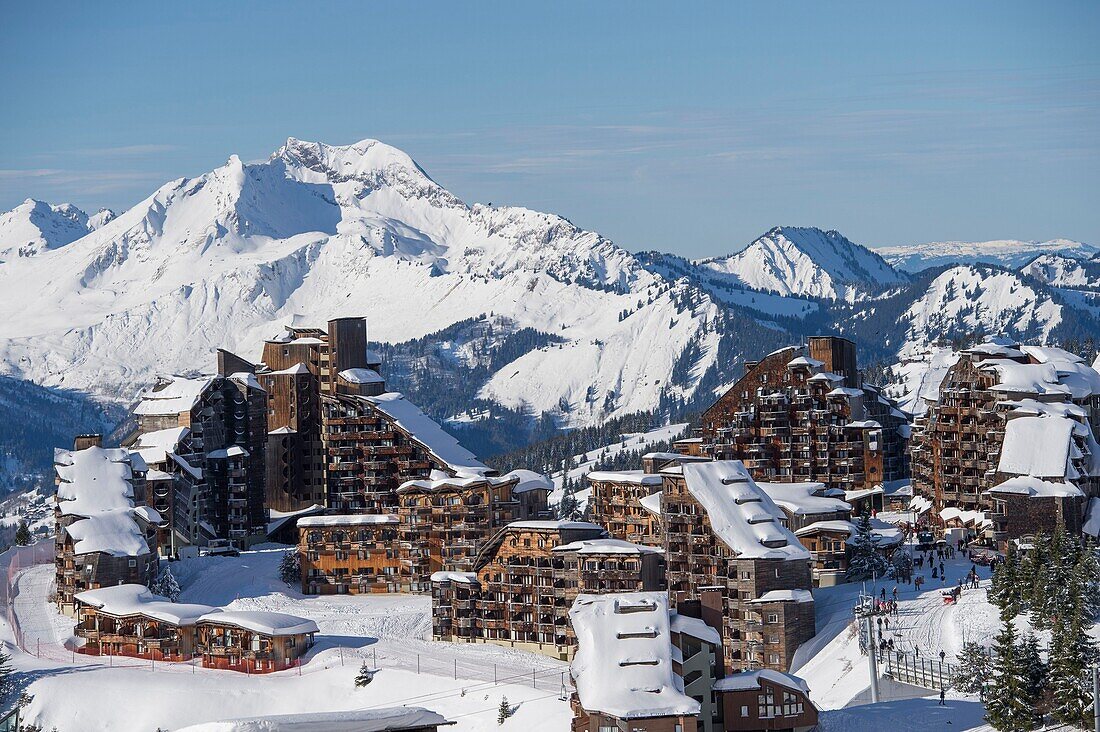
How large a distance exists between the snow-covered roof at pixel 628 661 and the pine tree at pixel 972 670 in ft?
59.3

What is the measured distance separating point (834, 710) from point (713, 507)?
107ft

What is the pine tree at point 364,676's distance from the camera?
137 m

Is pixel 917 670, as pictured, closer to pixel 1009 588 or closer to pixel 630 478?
pixel 1009 588

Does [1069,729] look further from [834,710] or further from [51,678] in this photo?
[51,678]

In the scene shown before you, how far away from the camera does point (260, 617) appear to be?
14850 centimetres

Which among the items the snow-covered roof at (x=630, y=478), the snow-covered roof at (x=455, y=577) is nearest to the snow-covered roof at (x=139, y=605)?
the snow-covered roof at (x=455, y=577)

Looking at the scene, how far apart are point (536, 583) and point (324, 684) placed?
1995cm

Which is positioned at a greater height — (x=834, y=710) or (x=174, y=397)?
(x=174, y=397)

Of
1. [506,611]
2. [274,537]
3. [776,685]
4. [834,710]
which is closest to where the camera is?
[776,685]

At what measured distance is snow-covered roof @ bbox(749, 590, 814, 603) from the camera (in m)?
137

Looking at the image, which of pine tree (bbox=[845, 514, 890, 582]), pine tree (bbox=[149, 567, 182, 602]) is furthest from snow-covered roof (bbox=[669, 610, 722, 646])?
pine tree (bbox=[149, 567, 182, 602])

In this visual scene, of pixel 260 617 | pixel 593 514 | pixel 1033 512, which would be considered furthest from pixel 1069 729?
pixel 593 514

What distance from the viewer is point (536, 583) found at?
152 metres

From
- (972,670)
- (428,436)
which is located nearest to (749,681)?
(972,670)
